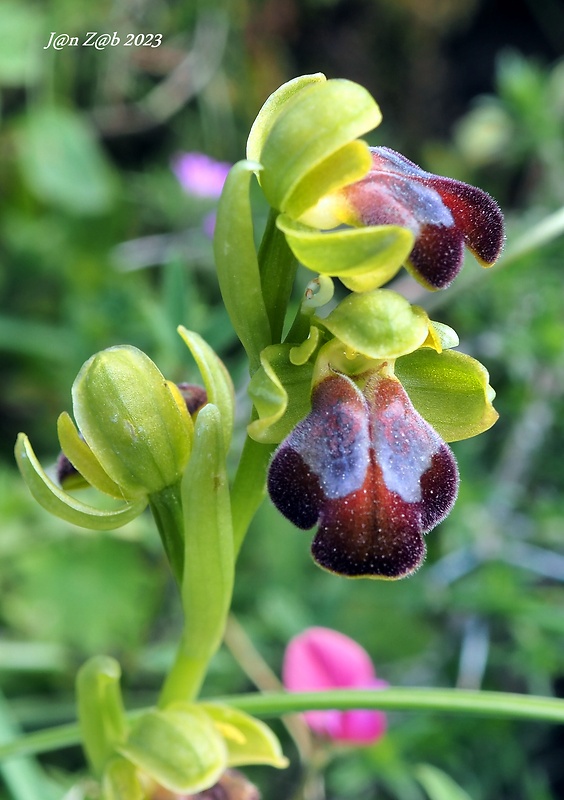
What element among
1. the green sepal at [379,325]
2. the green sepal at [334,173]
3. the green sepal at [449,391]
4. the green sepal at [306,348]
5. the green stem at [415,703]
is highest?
the green sepal at [334,173]

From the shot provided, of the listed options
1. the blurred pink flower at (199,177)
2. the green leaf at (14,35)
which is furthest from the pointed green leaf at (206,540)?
the green leaf at (14,35)

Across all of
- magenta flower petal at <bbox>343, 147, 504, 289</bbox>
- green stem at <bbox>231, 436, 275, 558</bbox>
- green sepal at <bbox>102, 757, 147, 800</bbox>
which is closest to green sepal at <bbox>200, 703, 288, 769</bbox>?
green sepal at <bbox>102, 757, 147, 800</bbox>

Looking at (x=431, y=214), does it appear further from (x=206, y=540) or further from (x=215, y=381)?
(x=206, y=540)

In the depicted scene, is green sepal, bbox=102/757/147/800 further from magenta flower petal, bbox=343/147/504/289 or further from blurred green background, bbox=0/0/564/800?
magenta flower petal, bbox=343/147/504/289

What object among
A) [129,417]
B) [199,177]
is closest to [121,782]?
[129,417]

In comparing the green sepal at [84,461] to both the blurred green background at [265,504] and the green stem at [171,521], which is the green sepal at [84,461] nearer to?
the green stem at [171,521]

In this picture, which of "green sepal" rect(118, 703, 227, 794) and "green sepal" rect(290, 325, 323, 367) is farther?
"green sepal" rect(118, 703, 227, 794)
